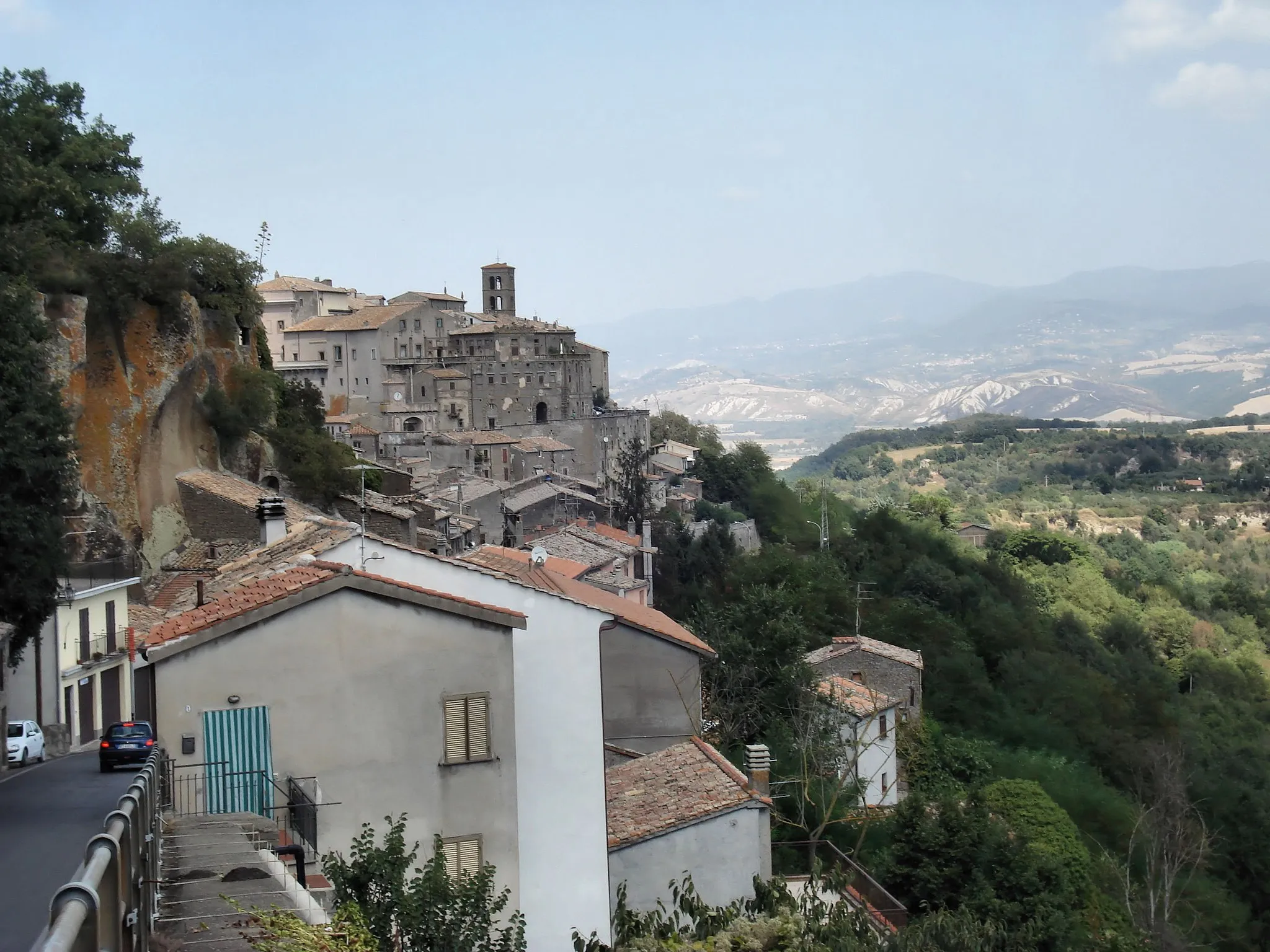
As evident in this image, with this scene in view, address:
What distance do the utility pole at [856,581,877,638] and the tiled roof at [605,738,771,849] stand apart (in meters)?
22.0

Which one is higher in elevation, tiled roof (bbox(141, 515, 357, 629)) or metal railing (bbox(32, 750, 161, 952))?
tiled roof (bbox(141, 515, 357, 629))

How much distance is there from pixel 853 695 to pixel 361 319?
55312 millimetres

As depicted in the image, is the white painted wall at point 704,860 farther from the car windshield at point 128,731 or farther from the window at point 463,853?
the car windshield at point 128,731

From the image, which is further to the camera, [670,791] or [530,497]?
[530,497]

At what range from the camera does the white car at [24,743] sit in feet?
67.3

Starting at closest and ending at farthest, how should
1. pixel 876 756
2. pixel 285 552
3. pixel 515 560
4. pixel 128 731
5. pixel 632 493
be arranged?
pixel 285 552 < pixel 128 731 < pixel 515 560 < pixel 876 756 < pixel 632 493

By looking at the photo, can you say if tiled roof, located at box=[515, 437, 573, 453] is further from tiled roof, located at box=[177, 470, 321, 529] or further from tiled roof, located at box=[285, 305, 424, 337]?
tiled roof, located at box=[177, 470, 321, 529]

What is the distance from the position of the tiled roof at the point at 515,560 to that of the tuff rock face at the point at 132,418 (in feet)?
20.7

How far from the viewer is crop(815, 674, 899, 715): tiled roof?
2947 cm

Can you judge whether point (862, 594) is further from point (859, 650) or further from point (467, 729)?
point (467, 729)

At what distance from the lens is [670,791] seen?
17.0 meters

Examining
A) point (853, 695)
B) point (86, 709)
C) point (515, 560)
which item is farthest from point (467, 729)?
point (853, 695)

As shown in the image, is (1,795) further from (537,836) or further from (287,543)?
(537,836)

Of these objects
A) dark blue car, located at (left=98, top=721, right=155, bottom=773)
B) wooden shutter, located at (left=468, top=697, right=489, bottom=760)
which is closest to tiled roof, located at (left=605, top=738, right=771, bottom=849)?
wooden shutter, located at (left=468, top=697, right=489, bottom=760)
